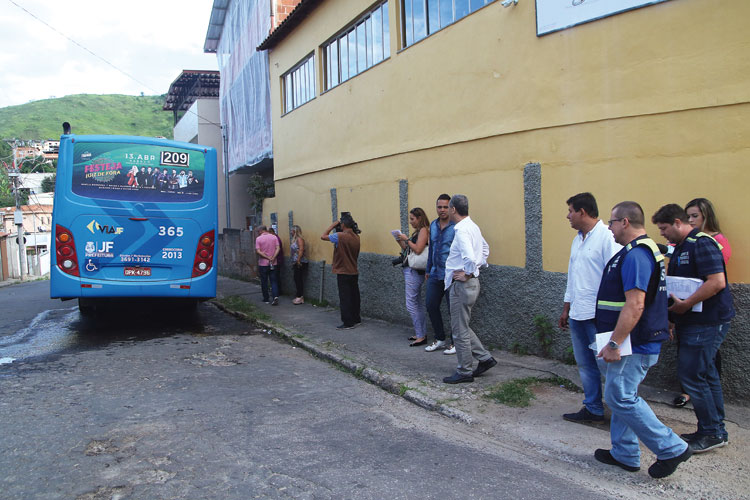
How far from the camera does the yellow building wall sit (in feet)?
15.2

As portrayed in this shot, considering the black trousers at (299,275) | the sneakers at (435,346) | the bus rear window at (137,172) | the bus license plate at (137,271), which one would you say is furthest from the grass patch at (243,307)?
the sneakers at (435,346)

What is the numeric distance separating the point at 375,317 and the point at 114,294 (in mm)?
4042

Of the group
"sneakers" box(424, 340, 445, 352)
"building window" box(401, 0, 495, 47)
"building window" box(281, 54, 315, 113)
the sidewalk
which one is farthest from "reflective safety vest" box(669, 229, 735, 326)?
"building window" box(281, 54, 315, 113)

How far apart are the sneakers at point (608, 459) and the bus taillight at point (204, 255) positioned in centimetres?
667

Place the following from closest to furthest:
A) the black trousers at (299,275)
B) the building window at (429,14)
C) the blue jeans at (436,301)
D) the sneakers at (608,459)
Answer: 1. the sneakers at (608,459)
2. the blue jeans at (436,301)
3. the building window at (429,14)
4. the black trousers at (299,275)

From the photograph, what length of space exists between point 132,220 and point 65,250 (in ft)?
3.24

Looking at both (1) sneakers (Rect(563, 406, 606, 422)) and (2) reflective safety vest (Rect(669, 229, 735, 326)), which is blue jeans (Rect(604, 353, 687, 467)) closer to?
(2) reflective safety vest (Rect(669, 229, 735, 326))

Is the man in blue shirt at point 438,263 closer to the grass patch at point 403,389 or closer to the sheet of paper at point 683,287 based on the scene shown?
the grass patch at point 403,389

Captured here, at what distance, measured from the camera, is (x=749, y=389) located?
4.48 meters

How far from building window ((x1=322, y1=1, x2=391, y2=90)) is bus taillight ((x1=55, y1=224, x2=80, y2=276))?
17.9 ft

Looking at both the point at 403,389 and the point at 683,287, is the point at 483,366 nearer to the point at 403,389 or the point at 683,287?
the point at 403,389

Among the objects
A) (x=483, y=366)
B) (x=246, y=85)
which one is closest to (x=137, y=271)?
(x=483, y=366)

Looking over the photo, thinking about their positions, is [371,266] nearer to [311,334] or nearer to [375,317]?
[375,317]

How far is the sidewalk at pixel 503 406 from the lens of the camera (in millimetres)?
3893
